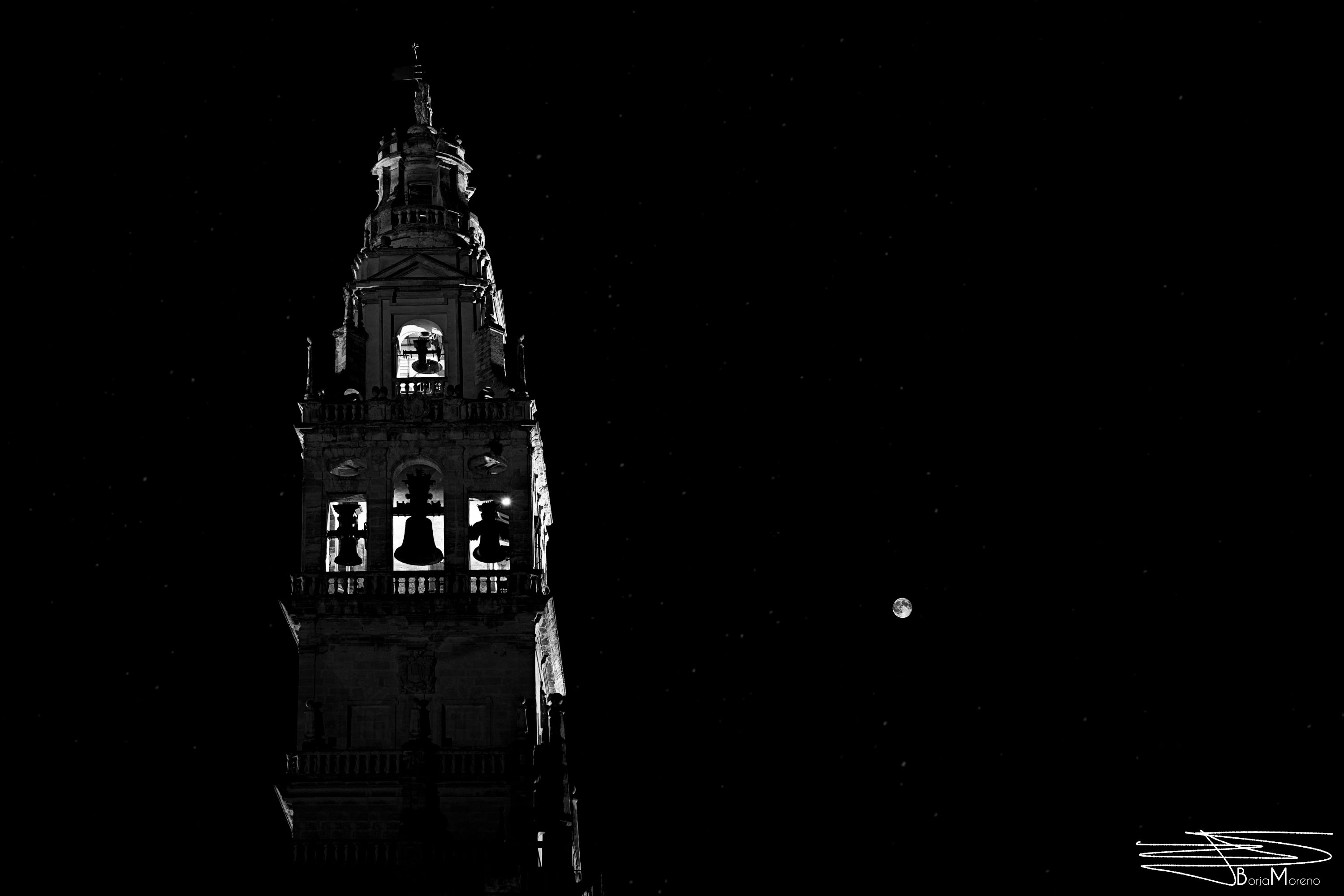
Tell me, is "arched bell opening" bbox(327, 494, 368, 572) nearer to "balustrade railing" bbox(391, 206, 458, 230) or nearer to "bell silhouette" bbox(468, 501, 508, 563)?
"bell silhouette" bbox(468, 501, 508, 563)

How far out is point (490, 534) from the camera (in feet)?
150

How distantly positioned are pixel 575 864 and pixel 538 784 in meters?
9.41

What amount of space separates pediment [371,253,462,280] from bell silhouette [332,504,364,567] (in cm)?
719

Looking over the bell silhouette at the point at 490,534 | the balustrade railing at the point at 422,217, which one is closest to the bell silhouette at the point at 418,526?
the bell silhouette at the point at 490,534

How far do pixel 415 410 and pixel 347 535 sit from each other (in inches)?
152

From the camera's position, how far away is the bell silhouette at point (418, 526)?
45.5m

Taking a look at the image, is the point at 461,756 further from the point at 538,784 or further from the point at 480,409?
the point at 480,409

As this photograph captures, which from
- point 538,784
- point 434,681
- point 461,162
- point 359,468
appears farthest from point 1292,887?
point 461,162

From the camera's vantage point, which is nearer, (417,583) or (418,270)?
(417,583)

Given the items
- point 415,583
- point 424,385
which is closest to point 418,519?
point 415,583

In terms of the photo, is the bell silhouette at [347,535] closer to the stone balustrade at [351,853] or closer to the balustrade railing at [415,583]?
the balustrade railing at [415,583]
